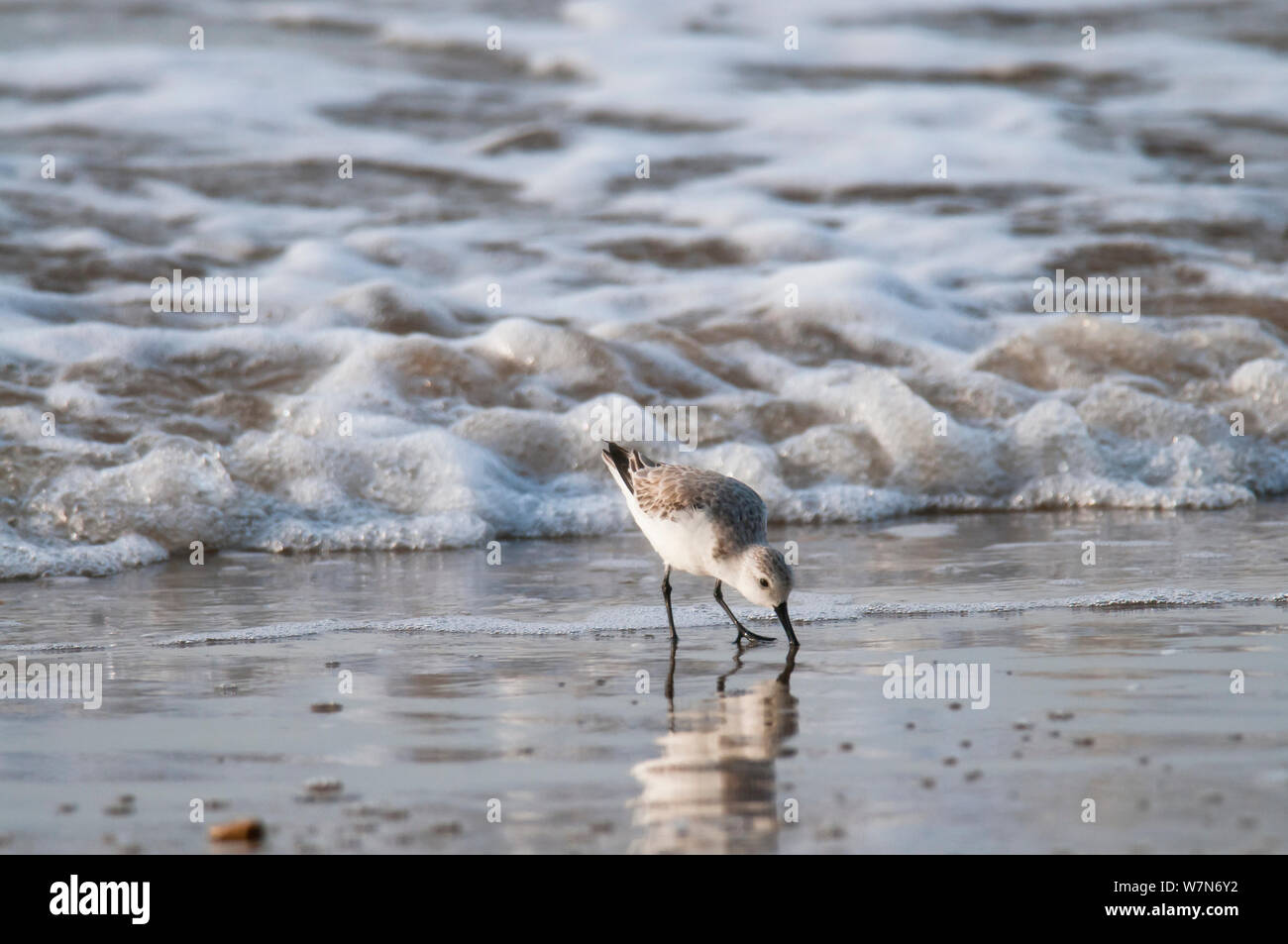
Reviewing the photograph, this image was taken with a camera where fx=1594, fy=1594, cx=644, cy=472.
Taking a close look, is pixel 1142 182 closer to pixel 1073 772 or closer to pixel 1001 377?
pixel 1001 377

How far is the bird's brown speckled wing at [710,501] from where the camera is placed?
5.94 m

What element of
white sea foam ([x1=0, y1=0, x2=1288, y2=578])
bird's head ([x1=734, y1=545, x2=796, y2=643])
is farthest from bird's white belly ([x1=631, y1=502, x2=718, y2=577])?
white sea foam ([x1=0, y1=0, x2=1288, y2=578])

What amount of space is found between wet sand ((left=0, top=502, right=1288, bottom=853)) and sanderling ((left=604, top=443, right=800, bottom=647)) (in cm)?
26

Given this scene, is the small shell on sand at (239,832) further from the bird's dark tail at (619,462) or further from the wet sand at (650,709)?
the bird's dark tail at (619,462)

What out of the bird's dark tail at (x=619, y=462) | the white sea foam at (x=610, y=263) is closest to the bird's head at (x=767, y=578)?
the bird's dark tail at (x=619, y=462)

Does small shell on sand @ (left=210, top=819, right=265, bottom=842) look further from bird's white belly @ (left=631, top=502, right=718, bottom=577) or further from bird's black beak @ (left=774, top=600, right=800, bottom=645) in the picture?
bird's white belly @ (left=631, top=502, right=718, bottom=577)

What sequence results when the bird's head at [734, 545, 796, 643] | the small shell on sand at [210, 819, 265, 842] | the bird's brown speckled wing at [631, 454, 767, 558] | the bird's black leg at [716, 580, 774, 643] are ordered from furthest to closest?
1. the bird's black leg at [716, 580, 774, 643]
2. the bird's brown speckled wing at [631, 454, 767, 558]
3. the bird's head at [734, 545, 796, 643]
4. the small shell on sand at [210, 819, 265, 842]

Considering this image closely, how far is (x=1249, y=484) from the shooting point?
9633 mm

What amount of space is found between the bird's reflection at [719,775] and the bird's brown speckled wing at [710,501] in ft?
2.24

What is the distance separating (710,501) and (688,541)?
0.18m

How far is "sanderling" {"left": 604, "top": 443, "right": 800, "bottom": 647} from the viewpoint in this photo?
5.73m

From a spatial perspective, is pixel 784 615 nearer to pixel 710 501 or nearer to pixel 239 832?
pixel 710 501

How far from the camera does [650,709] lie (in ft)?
16.5

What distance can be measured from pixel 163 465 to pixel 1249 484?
6335 millimetres
